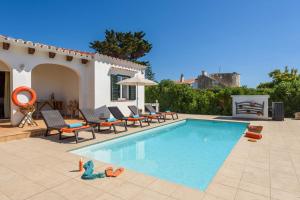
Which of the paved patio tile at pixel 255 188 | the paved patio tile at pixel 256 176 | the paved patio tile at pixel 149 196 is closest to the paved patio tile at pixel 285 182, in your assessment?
the paved patio tile at pixel 256 176

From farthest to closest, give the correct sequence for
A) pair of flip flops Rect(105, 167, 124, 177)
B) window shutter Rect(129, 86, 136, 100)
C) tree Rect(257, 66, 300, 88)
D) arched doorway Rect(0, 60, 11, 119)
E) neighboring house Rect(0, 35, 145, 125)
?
tree Rect(257, 66, 300, 88), window shutter Rect(129, 86, 136, 100), arched doorway Rect(0, 60, 11, 119), neighboring house Rect(0, 35, 145, 125), pair of flip flops Rect(105, 167, 124, 177)

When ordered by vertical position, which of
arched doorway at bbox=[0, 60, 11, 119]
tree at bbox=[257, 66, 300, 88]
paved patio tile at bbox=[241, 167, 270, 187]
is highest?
tree at bbox=[257, 66, 300, 88]

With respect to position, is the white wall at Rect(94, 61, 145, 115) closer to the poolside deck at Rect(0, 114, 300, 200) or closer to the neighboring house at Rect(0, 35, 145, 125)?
the neighboring house at Rect(0, 35, 145, 125)

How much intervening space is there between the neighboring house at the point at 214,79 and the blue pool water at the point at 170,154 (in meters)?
35.7

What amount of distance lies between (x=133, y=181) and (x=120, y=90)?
10339 mm

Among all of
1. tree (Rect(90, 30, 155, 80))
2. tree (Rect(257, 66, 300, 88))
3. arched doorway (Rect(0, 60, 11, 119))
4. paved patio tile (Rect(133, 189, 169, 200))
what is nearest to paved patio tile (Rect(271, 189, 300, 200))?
paved patio tile (Rect(133, 189, 169, 200))

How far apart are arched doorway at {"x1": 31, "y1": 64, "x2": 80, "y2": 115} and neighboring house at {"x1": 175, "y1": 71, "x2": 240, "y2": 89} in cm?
3439

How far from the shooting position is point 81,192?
320 centimetres

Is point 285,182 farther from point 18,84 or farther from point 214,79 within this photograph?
point 214,79

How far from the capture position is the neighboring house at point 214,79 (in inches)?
1715

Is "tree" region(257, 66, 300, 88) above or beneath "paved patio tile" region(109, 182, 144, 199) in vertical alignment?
above

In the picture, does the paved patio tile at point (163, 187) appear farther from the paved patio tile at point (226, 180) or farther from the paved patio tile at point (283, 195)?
the paved patio tile at point (283, 195)

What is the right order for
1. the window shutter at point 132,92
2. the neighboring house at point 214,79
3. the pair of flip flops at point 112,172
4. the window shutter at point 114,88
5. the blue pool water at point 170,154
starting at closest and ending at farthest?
1. the pair of flip flops at point 112,172
2. the blue pool water at point 170,154
3. the window shutter at point 114,88
4. the window shutter at point 132,92
5. the neighboring house at point 214,79

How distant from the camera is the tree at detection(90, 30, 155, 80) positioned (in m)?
31.0
